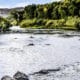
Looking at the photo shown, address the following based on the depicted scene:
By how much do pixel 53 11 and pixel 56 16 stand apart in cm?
632

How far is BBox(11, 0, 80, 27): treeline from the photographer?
139375mm

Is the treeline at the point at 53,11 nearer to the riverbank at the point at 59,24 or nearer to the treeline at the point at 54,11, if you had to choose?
the treeline at the point at 54,11

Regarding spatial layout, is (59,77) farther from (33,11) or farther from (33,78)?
(33,11)

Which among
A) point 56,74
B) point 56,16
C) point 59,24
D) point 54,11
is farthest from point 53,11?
point 56,74

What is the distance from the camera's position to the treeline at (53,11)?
139 m

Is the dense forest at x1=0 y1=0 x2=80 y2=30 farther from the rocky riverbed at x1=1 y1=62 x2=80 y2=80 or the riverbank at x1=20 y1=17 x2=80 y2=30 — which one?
the rocky riverbed at x1=1 y1=62 x2=80 y2=80

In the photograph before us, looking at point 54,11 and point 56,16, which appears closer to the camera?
point 56,16

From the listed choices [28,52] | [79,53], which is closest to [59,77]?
[79,53]

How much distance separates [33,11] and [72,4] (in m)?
36.8

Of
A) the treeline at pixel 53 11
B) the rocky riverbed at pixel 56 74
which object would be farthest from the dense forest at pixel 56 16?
the rocky riverbed at pixel 56 74

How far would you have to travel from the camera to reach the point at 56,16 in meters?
150

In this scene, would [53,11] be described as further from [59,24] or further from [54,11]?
[59,24]

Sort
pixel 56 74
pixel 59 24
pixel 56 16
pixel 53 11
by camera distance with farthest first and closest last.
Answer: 1. pixel 53 11
2. pixel 56 16
3. pixel 59 24
4. pixel 56 74

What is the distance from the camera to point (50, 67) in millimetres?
36312
